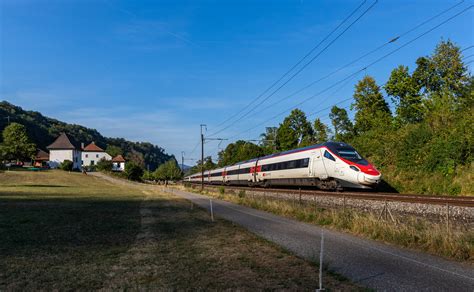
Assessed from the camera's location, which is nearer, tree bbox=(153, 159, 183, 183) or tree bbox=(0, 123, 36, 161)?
tree bbox=(0, 123, 36, 161)

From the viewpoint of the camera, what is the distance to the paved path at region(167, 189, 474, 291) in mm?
6055

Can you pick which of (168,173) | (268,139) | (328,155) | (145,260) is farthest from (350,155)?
(168,173)

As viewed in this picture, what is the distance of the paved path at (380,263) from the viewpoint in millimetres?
6055

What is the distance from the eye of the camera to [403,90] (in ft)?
165

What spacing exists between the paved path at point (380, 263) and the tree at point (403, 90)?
41.8 m

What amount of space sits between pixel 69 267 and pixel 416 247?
24.7 feet

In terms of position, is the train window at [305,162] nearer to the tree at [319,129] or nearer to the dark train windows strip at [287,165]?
the dark train windows strip at [287,165]

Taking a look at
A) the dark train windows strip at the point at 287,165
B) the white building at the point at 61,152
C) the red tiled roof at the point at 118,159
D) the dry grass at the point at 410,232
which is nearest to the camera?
the dry grass at the point at 410,232

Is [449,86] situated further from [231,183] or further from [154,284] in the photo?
[154,284]

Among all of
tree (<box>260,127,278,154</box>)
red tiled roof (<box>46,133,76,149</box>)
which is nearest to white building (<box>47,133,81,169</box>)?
red tiled roof (<box>46,133,76,149</box>)

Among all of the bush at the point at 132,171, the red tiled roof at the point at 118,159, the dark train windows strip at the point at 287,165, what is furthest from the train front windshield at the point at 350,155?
the red tiled roof at the point at 118,159

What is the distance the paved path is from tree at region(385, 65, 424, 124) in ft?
137

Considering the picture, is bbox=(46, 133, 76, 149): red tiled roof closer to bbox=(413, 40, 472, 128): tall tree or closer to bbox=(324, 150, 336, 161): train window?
bbox=(413, 40, 472, 128): tall tree

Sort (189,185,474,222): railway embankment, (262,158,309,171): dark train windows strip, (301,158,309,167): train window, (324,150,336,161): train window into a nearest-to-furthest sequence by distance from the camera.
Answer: (189,185,474,222): railway embankment < (324,150,336,161): train window < (301,158,309,167): train window < (262,158,309,171): dark train windows strip
